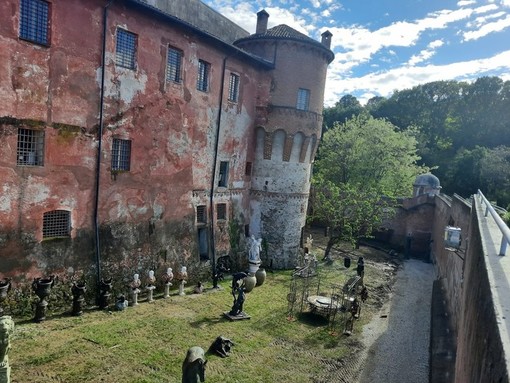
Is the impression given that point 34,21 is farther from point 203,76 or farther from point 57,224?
point 203,76

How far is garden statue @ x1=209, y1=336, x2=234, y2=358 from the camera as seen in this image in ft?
41.1

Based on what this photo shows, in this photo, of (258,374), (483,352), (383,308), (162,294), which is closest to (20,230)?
(162,294)

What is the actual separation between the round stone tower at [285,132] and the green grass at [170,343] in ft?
26.6

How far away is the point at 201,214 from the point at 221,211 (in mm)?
1783

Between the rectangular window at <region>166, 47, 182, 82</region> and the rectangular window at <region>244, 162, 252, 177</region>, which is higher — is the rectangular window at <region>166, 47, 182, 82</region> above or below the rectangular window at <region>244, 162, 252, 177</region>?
above

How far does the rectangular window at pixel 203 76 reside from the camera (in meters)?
19.8

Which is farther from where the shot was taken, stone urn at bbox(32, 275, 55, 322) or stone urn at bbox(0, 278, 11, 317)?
stone urn at bbox(32, 275, 55, 322)

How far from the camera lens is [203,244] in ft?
71.0

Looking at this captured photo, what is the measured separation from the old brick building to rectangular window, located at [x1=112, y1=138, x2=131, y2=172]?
53 millimetres

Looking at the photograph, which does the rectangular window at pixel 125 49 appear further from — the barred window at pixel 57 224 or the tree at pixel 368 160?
the tree at pixel 368 160

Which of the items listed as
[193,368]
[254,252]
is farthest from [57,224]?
[254,252]

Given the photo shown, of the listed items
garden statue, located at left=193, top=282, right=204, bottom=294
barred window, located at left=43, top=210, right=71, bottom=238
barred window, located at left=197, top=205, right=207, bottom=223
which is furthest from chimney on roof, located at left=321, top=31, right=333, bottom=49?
barred window, located at left=43, top=210, right=71, bottom=238

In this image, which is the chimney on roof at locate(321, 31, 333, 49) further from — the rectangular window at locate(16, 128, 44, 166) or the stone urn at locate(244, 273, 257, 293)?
the rectangular window at locate(16, 128, 44, 166)

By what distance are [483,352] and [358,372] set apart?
985 centimetres
